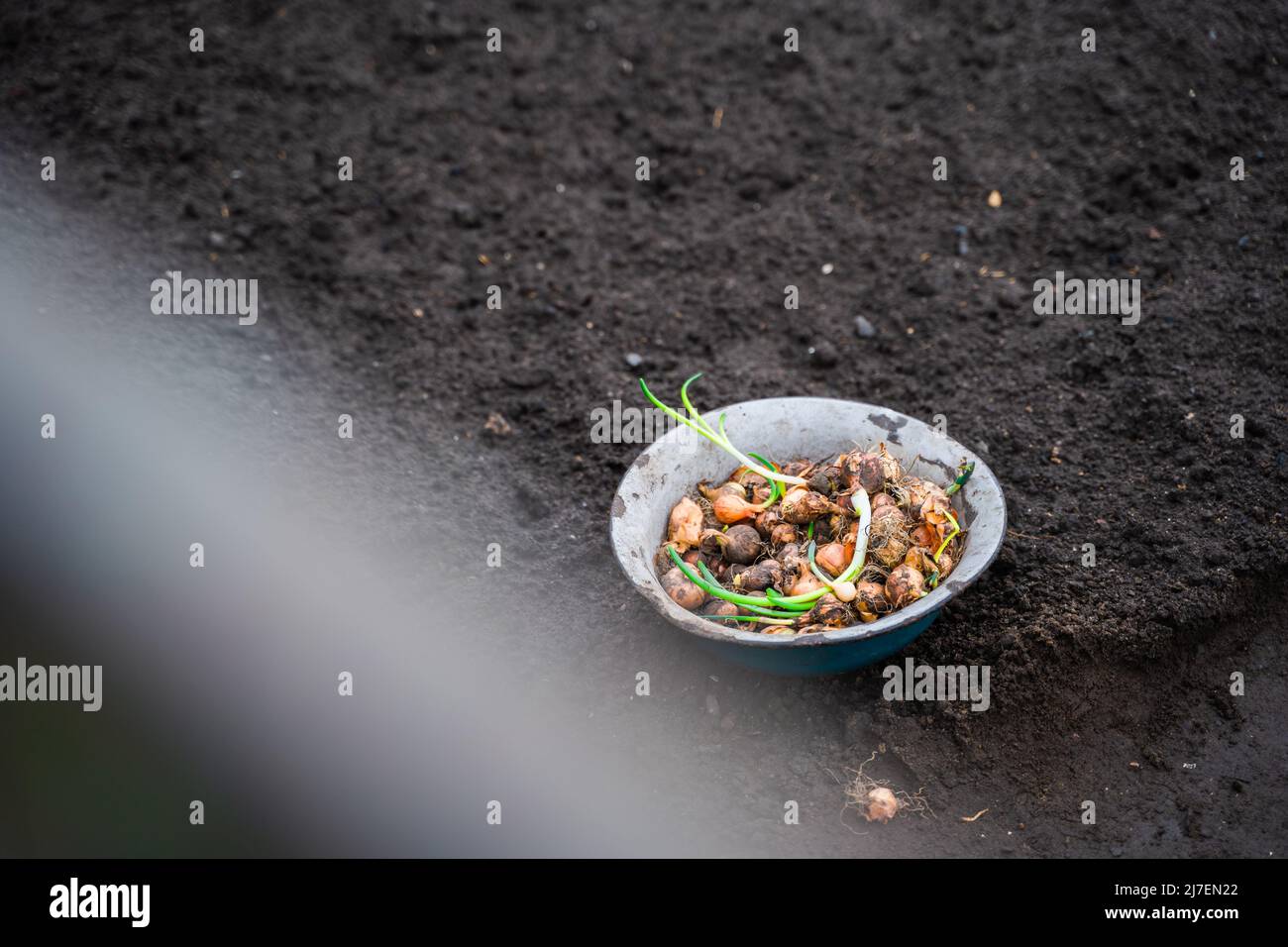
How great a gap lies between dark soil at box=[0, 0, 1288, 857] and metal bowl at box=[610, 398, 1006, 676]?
0.42m

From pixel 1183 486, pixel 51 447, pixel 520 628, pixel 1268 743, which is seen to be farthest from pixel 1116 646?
pixel 51 447

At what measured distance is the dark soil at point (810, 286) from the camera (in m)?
2.86

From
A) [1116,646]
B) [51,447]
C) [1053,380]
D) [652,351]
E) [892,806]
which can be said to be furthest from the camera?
[652,351]

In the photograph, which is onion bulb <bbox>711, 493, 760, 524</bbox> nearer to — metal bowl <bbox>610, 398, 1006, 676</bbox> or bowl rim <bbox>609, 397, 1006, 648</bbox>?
metal bowl <bbox>610, 398, 1006, 676</bbox>

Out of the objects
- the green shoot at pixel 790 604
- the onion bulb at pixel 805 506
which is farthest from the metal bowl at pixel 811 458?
the onion bulb at pixel 805 506

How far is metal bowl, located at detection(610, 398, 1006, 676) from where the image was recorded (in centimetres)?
245

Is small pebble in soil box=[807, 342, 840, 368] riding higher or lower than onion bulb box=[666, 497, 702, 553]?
higher

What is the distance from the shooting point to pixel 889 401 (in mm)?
3895

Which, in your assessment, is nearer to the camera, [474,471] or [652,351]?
[474,471]

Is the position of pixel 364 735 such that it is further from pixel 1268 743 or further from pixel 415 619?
pixel 1268 743

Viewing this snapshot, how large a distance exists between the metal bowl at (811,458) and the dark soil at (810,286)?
1.39 feet

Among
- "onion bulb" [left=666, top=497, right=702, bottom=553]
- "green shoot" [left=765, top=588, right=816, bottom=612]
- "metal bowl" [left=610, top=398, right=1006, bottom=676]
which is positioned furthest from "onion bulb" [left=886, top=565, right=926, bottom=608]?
"onion bulb" [left=666, top=497, right=702, bottom=553]

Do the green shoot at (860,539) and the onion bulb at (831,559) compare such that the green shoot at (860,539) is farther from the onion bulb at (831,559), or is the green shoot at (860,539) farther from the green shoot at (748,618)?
the green shoot at (748,618)

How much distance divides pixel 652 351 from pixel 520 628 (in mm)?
1506
